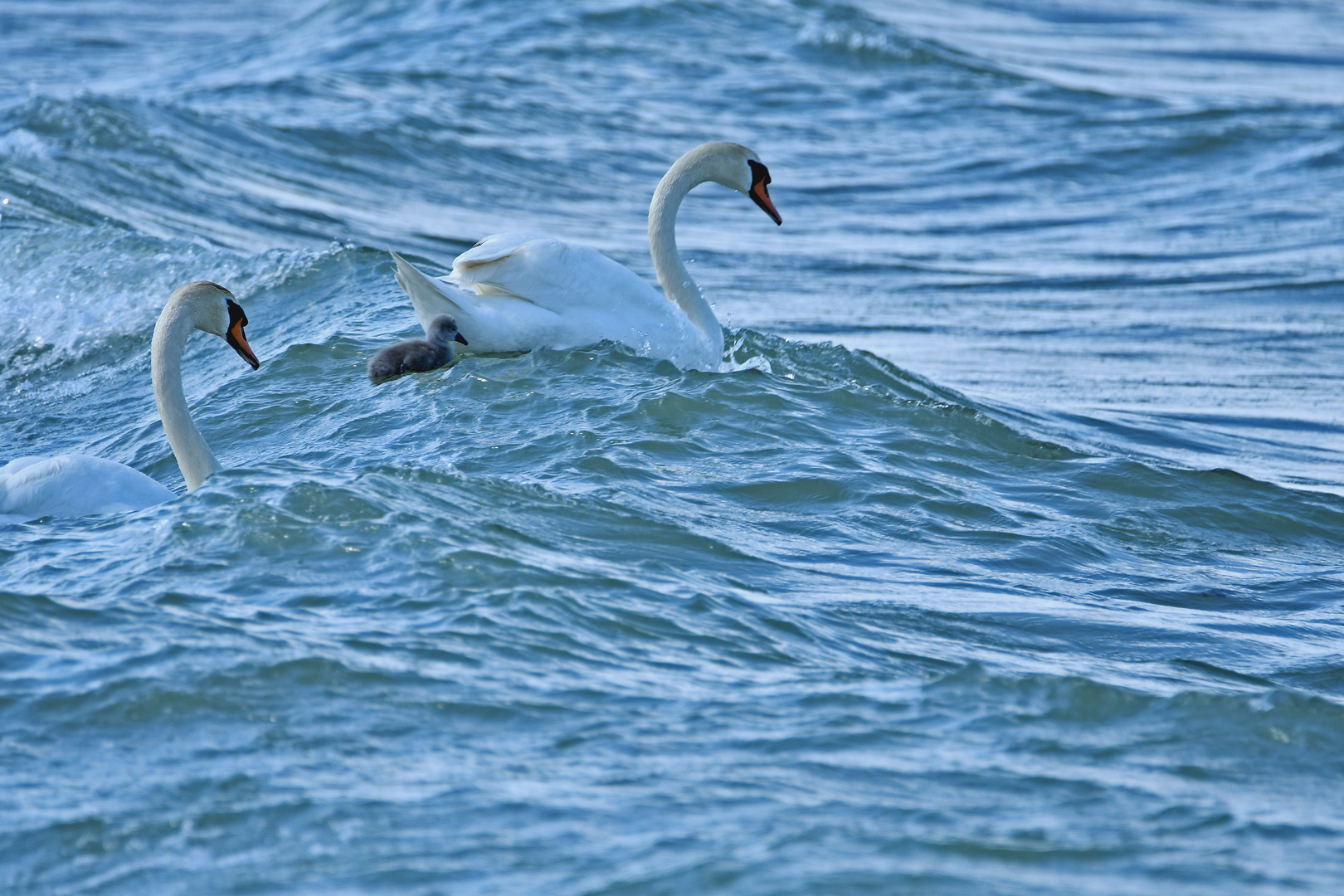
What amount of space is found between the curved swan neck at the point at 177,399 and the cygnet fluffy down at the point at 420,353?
1.14 meters

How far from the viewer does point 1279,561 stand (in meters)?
6.59

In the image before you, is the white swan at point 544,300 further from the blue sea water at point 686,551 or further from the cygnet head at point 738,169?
the cygnet head at point 738,169

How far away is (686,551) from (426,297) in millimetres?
2604

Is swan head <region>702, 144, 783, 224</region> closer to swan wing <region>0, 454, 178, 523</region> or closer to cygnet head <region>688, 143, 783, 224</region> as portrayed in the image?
cygnet head <region>688, 143, 783, 224</region>

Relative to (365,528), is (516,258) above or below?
above

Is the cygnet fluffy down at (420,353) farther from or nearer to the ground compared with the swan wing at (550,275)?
nearer to the ground

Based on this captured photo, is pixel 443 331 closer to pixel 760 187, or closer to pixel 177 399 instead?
pixel 177 399

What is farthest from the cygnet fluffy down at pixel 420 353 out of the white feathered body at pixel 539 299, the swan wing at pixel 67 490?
the swan wing at pixel 67 490

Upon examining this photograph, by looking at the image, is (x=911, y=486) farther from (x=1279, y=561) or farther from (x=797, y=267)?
(x=797, y=267)

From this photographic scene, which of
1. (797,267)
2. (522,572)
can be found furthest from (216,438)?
(797,267)

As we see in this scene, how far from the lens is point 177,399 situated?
637 cm

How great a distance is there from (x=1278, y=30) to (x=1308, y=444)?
727 inches

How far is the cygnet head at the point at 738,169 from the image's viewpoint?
9.16 metres

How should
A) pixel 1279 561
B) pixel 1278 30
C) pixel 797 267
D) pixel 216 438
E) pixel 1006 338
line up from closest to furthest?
pixel 1279 561
pixel 216 438
pixel 1006 338
pixel 797 267
pixel 1278 30
